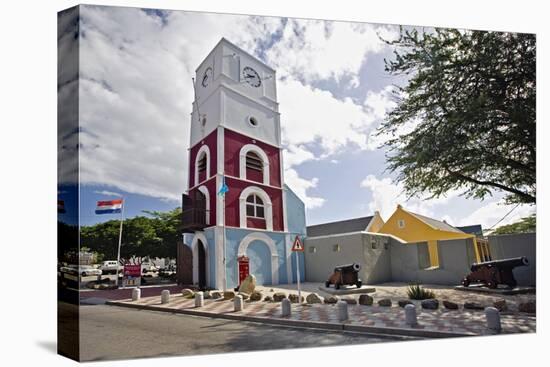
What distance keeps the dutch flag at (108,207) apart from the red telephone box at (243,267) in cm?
246

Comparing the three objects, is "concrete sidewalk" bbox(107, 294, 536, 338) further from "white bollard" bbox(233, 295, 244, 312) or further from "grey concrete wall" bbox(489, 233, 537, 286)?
"grey concrete wall" bbox(489, 233, 537, 286)

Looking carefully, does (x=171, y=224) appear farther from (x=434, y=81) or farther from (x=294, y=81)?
(x=434, y=81)

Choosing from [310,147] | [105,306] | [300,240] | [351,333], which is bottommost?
[351,333]

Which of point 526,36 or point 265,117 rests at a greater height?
point 526,36

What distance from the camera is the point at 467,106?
8.54m

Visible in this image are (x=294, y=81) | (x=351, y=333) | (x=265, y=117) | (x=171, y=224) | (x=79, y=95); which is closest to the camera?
(x=79, y=95)

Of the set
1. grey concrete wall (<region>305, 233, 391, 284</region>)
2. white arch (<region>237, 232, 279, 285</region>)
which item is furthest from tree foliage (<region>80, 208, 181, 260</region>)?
grey concrete wall (<region>305, 233, 391, 284</region>)

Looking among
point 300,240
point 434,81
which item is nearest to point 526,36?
point 434,81

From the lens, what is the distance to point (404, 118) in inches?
332

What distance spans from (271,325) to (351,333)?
4.28 ft

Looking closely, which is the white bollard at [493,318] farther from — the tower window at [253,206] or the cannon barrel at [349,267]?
the tower window at [253,206]

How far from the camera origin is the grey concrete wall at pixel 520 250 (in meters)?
8.55

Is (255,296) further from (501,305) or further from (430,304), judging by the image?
(501,305)

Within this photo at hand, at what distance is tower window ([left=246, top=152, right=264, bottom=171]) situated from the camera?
8484 mm
